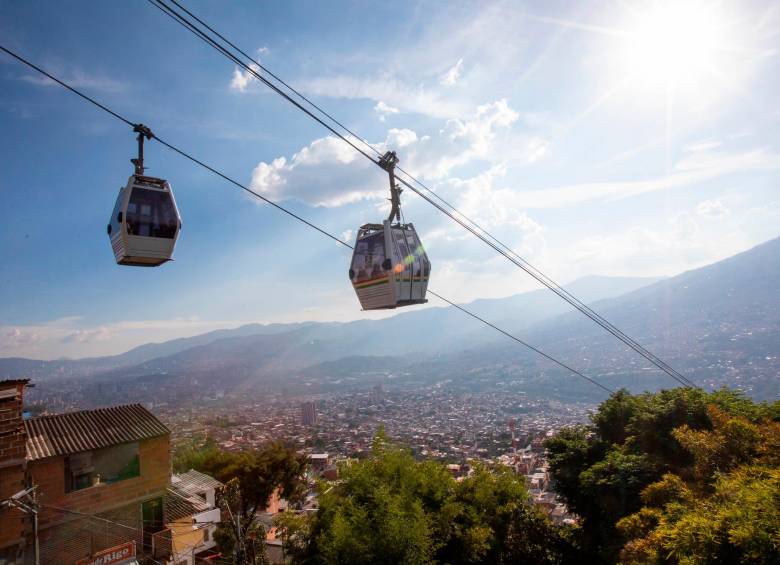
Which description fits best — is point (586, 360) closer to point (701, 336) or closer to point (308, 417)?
point (701, 336)

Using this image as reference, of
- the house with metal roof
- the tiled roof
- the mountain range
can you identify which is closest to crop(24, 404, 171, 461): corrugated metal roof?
the house with metal roof

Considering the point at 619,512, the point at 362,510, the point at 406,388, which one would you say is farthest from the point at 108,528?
the point at 406,388

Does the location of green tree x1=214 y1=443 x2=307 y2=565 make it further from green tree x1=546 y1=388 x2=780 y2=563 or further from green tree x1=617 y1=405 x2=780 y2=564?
green tree x1=617 y1=405 x2=780 y2=564

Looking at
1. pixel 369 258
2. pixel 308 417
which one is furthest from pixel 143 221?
pixel 308 417

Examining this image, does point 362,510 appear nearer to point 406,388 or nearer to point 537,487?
point 537,487

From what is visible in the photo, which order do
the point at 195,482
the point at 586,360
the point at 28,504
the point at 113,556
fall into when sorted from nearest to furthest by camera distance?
the point at 28,504, the point at 113,556, the point at 195,482, the point at 586,360

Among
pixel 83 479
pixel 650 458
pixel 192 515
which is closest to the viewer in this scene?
pixel 83 479

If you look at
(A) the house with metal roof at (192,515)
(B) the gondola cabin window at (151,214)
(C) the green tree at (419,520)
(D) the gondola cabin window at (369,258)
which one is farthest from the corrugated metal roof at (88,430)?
(D) the gondola cabin window at (369,258)

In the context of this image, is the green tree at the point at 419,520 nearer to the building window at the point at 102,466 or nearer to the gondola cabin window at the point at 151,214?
the building window at the point at 102,466
